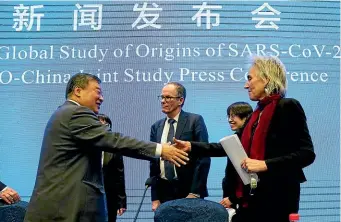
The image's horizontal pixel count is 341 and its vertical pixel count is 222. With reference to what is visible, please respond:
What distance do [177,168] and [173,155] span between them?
1.05 meters

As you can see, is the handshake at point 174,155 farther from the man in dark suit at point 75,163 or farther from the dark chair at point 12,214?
the dark chair at point 12,214

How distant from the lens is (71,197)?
106 inches

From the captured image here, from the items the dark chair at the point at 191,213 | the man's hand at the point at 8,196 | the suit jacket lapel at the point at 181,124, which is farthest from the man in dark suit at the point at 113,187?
the dark chair at the point at 191,213

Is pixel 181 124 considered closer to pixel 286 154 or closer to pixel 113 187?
pixel 113 187

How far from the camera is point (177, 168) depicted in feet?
12.8

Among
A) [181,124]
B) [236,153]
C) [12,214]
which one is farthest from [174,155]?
[181,124]

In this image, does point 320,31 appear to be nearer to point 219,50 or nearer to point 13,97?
point 219,50

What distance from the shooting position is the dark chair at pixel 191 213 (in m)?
2.16

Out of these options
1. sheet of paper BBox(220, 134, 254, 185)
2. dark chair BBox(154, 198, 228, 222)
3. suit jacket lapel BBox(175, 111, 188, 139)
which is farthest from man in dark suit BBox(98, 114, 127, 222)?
dark chair BBox(154, 198, 228, 222)

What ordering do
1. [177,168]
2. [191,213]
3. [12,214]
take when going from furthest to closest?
[177,168], [12,214], [191,213]

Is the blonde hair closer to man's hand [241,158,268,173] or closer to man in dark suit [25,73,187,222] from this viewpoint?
man's hand [241,158,268,173]

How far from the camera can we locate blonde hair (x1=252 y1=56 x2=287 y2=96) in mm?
2570

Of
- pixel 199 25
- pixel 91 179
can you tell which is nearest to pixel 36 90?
pixel 199 25

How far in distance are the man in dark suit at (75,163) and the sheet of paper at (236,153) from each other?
0.45 m
